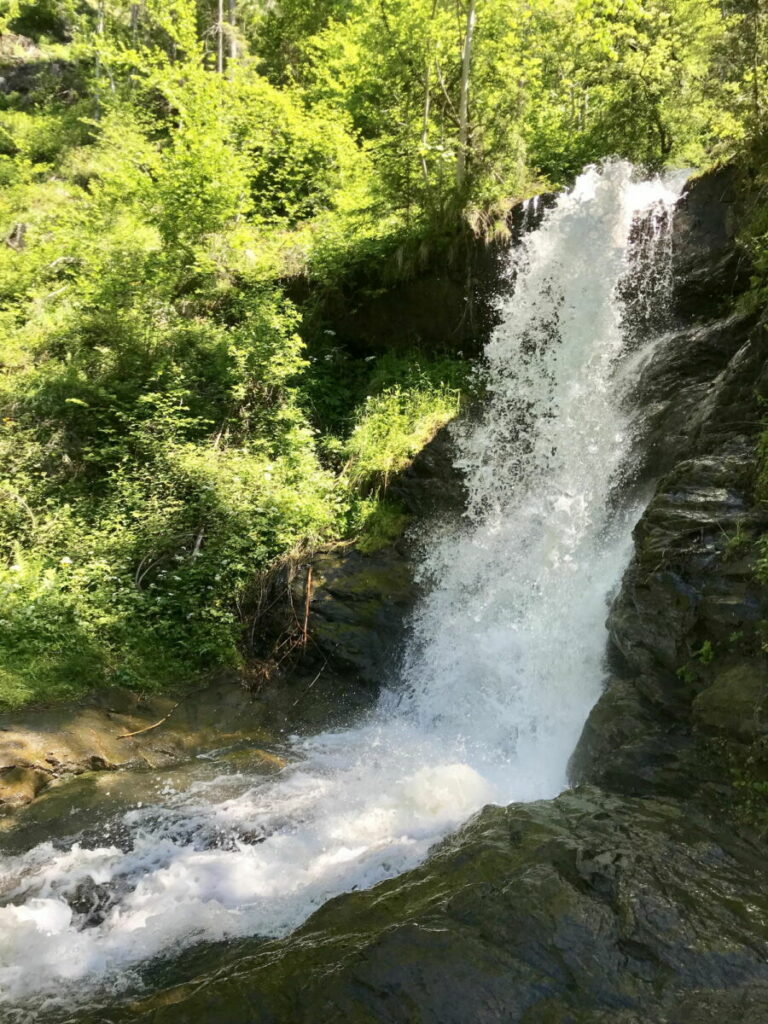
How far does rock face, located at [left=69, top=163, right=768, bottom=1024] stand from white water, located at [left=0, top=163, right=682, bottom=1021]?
0.62 meters

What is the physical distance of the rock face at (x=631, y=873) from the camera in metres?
2.61

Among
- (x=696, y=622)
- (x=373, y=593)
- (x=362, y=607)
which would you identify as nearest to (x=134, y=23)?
(x=373, y=593)

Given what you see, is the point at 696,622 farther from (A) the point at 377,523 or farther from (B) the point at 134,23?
(B) the point at 134,23

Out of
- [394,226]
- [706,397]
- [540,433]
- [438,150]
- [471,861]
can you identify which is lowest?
[471,861]

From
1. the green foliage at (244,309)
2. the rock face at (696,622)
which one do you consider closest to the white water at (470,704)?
the rock face at (696,622)

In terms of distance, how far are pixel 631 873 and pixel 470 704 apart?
3.56 m

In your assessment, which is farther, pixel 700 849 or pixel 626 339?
pixel 626 339

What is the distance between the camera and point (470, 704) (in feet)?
22.3

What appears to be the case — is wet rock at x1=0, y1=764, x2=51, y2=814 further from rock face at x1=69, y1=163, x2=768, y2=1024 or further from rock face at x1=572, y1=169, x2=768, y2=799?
rock face at x1=572, y1=169, x2=768, y2=799

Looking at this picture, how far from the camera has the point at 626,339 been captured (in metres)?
9.16

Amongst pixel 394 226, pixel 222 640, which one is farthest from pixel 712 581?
pixel 394 226

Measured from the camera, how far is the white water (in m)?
3.78

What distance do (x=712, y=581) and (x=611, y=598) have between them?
1.61 metres

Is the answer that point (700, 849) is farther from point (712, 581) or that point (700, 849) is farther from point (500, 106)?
point (500, 106)
